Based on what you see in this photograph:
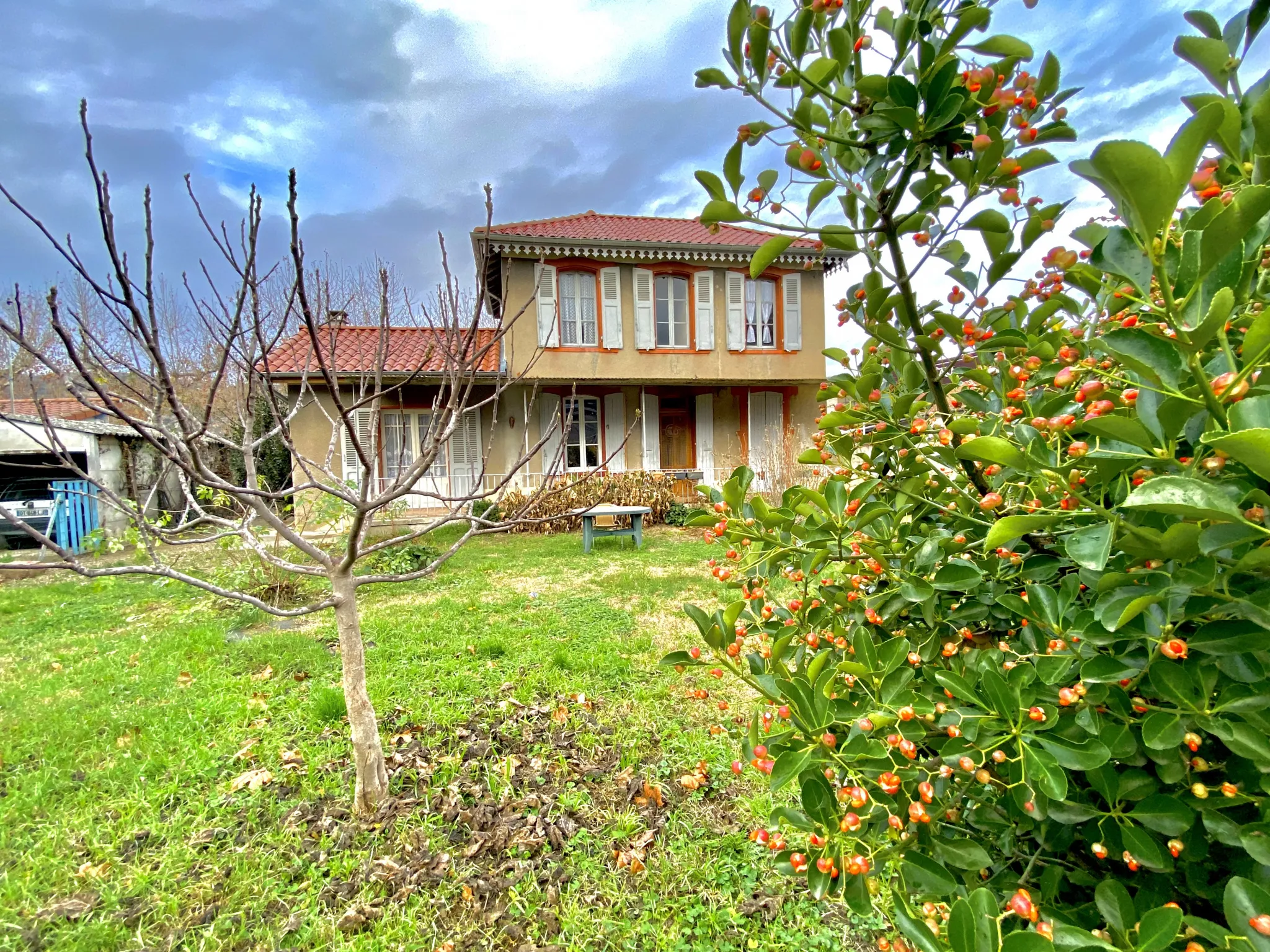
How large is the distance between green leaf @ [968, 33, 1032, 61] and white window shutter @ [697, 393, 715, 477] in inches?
479

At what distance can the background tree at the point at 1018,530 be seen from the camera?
52 centimetres

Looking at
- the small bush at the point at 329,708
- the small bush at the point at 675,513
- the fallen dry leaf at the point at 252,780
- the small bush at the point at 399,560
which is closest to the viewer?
the fallen dry leaf at the point at 252,780

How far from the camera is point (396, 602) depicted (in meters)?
5.52

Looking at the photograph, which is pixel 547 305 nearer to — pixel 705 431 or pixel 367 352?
pixel 367 352

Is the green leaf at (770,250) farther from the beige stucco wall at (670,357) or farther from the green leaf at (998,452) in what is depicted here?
the beige stucco wall at (670,357)

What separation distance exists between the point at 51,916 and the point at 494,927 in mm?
1424

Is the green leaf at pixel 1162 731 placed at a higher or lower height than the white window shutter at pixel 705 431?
lower

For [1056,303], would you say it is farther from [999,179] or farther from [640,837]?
[640,837]

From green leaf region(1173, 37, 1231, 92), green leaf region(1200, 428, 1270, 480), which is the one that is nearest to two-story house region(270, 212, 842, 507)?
green leaf region(1173, 37, 1231, 92)

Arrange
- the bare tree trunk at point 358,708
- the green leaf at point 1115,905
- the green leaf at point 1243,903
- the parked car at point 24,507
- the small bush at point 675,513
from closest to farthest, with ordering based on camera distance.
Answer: the green leaf at point 1243,903
the green leaf at point 1115,905
the bare tree trunk at point 358,708
the parked car at point 24,507
the small bush at point 675,513

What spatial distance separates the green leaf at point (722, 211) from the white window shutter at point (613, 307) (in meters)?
11.1

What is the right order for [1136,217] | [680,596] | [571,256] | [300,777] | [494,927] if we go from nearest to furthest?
[1136,217], [494,927], [300,777], [680,596], [571,256]

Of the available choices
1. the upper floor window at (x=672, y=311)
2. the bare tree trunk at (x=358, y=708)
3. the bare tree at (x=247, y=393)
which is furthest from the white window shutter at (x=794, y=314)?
the bare tree trunk at (x=358, y=708)

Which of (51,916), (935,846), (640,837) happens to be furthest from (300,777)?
(935,846)
